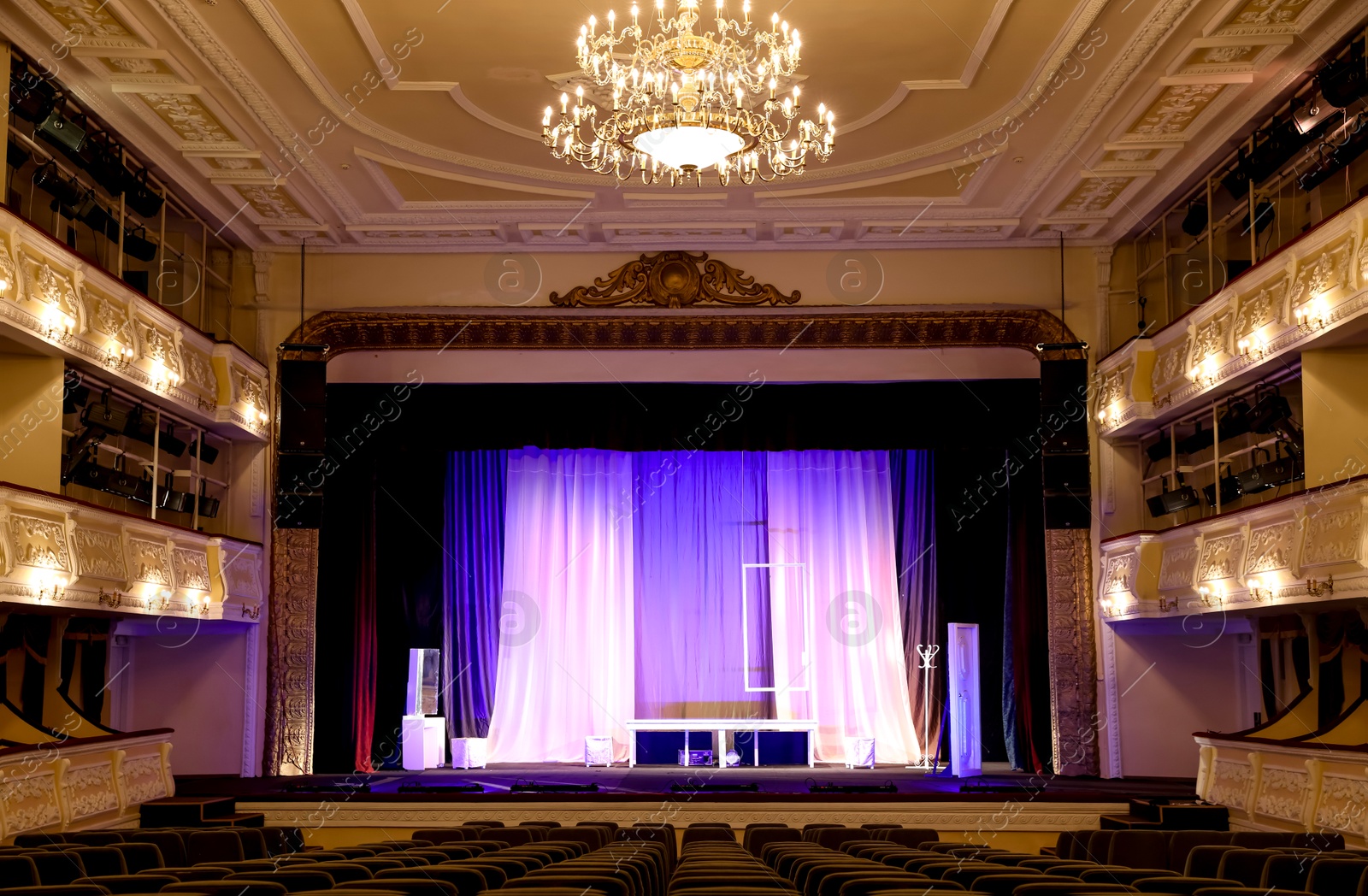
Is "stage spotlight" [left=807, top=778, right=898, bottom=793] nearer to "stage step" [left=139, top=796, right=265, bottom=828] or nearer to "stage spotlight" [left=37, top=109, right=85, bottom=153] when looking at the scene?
"stage step" [left=139, top=796, right=265, bottom=828]

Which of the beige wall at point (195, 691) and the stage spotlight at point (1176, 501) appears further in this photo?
the beige wall at point (195, 691)

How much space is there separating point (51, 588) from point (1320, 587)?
8535 mm

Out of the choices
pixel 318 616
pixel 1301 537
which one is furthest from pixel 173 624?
pixel 1301 537

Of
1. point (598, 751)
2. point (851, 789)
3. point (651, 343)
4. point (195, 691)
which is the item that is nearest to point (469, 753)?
point (598, 751)

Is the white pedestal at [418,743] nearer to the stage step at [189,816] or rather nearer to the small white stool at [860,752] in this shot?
the stage step at [189,816]

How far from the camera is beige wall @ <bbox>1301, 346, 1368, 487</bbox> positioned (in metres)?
9.10

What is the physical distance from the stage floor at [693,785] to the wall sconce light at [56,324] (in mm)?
4043

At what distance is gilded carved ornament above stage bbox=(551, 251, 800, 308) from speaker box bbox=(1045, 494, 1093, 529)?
3.42 m

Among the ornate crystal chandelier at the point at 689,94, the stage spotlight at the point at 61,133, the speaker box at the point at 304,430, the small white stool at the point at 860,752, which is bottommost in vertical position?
the small white stool at the point at 860,752

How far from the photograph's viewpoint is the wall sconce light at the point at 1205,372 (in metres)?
10.7

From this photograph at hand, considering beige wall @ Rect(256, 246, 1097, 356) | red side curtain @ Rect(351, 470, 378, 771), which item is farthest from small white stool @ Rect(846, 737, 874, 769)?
red side curtain @ Rect(351, 470, 378, 771)

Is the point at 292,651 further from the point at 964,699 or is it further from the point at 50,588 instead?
the point at 964,699

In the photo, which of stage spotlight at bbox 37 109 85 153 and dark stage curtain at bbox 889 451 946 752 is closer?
stage spotlight at bbox 37 109 85 153

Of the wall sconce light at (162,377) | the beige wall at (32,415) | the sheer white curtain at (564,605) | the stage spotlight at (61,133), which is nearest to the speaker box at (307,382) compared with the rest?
the wall sconce light at (162,377)
